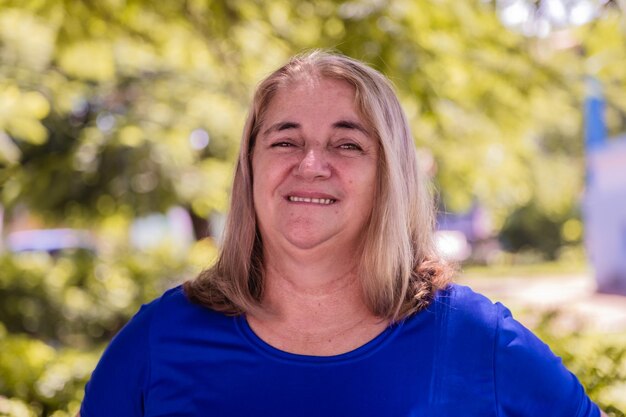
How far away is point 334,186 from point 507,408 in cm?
64

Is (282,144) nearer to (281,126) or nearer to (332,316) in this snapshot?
(281,126)

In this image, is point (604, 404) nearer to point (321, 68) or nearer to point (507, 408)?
point (507, 408)

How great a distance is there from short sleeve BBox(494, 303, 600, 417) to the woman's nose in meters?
0.54

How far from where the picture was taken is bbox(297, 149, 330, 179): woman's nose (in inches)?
77.3

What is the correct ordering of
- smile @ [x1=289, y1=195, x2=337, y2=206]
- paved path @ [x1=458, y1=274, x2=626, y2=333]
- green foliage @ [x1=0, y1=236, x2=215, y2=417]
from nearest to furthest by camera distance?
1. smile @ [x1=289, y1=195, x2=337, y2=206]
2. green foliage @ [x1=0, y1=236, x2=215, y2=417]
3. paved path @ [x1=458, y1=274, x2=626, y2=333]

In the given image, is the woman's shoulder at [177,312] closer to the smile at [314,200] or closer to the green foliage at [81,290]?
the smile at [314,200]

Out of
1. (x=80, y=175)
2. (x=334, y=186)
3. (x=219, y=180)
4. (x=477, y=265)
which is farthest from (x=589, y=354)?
(x=477, y=265)

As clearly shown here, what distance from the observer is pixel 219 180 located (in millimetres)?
11508

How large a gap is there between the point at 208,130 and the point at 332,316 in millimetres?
9480

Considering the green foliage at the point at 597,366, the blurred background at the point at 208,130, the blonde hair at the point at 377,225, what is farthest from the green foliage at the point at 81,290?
the blonde hair at the point at 377,225

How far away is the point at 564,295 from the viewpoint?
16.7 meters

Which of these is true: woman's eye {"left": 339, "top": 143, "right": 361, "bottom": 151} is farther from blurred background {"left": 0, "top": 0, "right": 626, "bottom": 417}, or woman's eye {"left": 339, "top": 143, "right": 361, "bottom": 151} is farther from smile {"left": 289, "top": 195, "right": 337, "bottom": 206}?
blurred background {"left": 0, "top": 0, "right": 626, "bottom": 417}


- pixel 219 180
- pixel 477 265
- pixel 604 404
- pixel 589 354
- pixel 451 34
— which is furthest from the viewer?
pixel 477 265

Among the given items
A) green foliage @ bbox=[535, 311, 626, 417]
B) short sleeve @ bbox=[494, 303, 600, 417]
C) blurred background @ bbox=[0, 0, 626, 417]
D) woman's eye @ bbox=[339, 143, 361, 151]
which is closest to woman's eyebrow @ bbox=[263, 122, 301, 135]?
woman's eye @ bbox=[339, 143, 361, 151]
